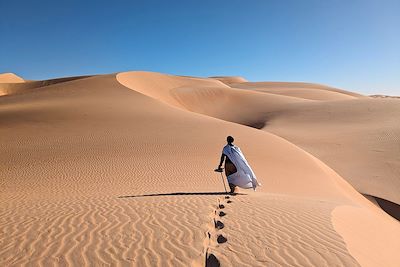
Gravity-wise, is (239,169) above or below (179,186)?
above

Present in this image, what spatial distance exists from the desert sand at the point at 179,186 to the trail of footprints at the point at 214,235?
17mm

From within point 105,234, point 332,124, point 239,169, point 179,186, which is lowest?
point 179,186

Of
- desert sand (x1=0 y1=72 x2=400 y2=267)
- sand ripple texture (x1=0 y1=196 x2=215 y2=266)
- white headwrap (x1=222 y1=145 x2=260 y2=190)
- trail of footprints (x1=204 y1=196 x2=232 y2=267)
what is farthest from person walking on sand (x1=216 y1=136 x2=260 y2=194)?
trail of footprints (x1=204 y1=196 x2=232 y2=267)

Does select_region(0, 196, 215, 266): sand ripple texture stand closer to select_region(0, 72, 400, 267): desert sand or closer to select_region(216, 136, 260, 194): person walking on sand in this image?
select_region(0, 72, 400, 267): desert sand

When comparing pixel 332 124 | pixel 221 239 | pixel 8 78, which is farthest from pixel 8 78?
pixel 221 239

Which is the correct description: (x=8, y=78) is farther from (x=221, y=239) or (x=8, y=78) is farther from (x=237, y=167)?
(x=221, y=239)

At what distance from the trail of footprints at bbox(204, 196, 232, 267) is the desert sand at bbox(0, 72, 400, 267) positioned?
2 centimetres

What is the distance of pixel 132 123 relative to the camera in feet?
66.5

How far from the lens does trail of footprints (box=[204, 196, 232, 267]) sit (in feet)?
14.6

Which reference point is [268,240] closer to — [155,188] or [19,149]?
[155,188]

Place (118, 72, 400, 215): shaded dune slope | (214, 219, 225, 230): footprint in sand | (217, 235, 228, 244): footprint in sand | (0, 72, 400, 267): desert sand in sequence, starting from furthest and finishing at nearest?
(118, 72, 400, 215): shaded dune slope → (214, 219, 225, 230): footprint in sand → (217, 235, 228, 244): footprint in sand → (0, 72, 400, 267): desert sand

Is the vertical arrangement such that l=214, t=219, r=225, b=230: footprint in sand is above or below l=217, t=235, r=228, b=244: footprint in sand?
below

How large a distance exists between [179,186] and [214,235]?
6.46 m

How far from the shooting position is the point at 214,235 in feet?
17.8
